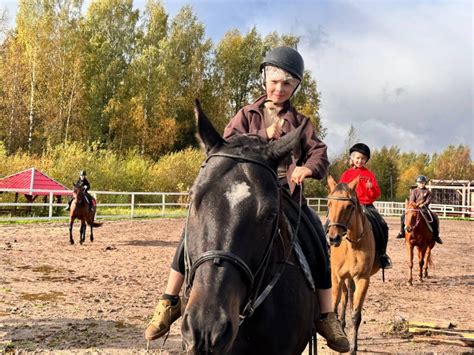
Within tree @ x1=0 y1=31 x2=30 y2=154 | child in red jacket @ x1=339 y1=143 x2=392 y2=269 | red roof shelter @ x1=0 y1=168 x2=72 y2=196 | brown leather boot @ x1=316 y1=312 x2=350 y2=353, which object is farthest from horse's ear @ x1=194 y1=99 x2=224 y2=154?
tree @ x1=0 y1=31 x2=30 y2=154

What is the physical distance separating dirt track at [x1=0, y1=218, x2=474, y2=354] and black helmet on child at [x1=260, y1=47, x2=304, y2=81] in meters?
4.15

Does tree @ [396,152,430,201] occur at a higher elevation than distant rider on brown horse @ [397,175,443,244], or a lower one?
higher

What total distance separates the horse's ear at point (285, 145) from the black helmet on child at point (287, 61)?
0.94m

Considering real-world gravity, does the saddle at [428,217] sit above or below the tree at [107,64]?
below

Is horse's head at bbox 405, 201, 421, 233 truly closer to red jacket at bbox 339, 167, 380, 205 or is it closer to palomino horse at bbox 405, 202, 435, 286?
palomino horse at bbox 405, 202, 435, 286

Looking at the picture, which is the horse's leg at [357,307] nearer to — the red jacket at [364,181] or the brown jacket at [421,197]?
the red jacket at [364,181]

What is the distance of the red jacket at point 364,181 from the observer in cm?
837

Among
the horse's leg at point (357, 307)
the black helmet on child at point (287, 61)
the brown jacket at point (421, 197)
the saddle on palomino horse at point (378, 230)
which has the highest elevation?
the black helmet on child at point (287, 61)

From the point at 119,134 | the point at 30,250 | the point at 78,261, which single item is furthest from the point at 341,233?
the point at 119,134

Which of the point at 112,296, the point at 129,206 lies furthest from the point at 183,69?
the point at 112,296

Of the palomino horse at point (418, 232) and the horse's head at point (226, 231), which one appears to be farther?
the palomino horse at point (418, 232)

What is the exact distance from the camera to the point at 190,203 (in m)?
2.50

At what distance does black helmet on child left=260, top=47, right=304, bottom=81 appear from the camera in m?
3.41

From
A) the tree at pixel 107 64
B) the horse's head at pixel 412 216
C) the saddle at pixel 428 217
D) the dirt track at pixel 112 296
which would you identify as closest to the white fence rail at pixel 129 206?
the dirt track at pixel 112 296
